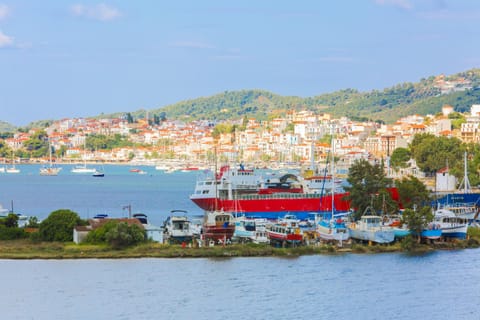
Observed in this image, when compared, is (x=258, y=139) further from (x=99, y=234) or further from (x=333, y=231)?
(x=99, y=234)

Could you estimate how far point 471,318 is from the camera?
63.6 ft

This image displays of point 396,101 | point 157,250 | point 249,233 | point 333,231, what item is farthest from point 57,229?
point 396,101

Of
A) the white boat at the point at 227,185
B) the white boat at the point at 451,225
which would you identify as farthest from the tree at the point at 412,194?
the white boat at the point at 227,185

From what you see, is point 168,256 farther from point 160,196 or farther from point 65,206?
point 160,196

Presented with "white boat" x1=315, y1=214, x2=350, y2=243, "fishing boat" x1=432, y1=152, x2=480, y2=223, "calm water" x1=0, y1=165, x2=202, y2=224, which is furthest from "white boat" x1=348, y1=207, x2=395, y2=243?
"calm water" x1=0, y1=165, x2=202, y2=224

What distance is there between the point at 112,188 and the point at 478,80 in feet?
346

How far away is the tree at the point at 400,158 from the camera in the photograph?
69.0 meters

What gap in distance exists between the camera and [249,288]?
71.9 feet

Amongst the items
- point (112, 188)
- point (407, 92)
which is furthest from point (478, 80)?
point (112, 188)

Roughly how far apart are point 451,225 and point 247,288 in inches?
362

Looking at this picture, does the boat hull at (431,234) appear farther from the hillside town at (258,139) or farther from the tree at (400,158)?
the hillside town at (258,139)

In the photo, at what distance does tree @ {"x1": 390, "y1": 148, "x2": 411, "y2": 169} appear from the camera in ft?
226

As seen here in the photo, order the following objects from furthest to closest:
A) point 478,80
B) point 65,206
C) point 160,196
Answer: point 478,80, point 160,196, point 65,206

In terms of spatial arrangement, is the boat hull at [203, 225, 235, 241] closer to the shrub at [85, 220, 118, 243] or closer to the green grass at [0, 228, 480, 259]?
the green grass at [0, 228, 480, 259]
